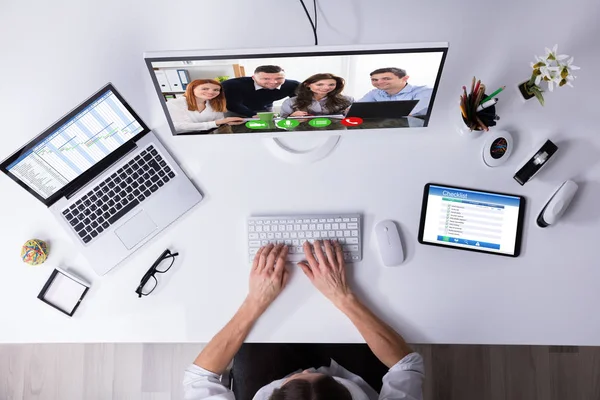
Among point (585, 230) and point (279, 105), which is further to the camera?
point (585, 230)

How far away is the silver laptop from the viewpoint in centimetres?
105

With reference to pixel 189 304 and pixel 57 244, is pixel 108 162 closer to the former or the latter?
pixel 57 244

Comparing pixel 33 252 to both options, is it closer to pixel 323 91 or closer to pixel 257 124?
pixel 257 124

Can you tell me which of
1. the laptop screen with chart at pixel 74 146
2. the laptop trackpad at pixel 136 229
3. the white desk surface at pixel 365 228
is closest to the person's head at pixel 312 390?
the white desk surface at pixel 365 228

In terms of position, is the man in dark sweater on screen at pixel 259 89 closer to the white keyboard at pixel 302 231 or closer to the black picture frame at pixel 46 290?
the white keyboard at pixel 302 231

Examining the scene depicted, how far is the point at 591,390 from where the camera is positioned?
65.4 inches

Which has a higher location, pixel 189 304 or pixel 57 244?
pixel 57 244

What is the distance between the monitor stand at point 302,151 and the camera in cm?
113

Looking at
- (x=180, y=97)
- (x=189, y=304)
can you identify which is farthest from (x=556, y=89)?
(x=189, y=304)

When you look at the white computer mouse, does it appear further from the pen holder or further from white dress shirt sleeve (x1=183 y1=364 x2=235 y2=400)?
white dress shirt sleeve (x1=183 y1=364 x2=235 y2=400)

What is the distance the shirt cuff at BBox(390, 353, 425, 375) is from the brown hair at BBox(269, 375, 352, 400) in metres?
0.15

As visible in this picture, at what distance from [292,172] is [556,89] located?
2.44 ft

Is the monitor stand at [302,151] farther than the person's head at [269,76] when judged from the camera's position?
Yes

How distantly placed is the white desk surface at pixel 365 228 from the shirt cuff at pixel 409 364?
0.16 ft
